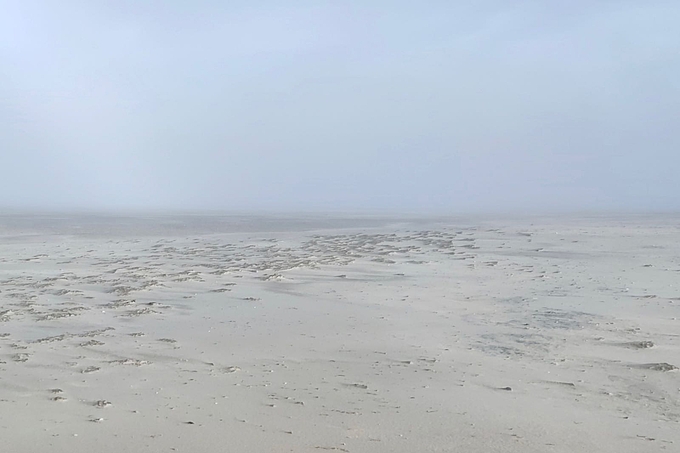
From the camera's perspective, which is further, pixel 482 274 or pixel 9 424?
pixel 482 274

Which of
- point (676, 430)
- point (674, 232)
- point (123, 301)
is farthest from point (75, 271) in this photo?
point (674, 232)

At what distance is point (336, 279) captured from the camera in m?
16.6

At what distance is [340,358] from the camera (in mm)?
8938

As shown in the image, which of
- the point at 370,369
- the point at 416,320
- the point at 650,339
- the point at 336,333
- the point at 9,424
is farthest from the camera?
the point at 416,320

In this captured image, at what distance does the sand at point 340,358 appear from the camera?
20.2 ft

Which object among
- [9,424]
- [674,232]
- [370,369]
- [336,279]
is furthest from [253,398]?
[674,232]

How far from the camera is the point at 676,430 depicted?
614 centimetres

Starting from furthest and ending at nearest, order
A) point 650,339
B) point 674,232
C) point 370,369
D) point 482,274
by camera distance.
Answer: point 674,232 → point 482,274 → point 650,339 → point 370,369

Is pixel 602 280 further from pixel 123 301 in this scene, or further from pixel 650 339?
pixel 123 301

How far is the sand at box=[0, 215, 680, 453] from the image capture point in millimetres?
6164

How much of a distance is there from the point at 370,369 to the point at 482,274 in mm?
9694

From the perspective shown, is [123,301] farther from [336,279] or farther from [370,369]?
[370,369]

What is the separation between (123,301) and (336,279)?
548cm

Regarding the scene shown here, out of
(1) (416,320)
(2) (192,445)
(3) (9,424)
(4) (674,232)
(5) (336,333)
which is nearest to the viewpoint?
(2) (192,445)
